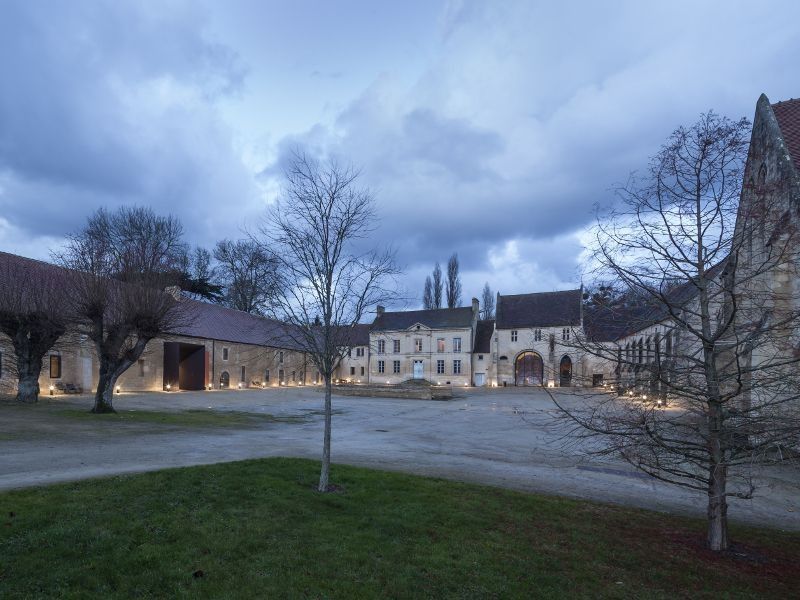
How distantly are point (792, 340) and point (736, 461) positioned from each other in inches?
79.4

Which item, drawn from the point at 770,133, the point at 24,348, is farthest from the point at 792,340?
the point at 24,348

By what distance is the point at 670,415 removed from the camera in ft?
Result: 24.0

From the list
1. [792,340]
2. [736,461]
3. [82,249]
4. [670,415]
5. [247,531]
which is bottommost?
[247,531]

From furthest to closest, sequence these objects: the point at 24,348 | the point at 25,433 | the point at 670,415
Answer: the point at 24,348 < the point at 25,433 < the point at 670,415

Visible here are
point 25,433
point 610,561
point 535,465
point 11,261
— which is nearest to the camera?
point 610,561

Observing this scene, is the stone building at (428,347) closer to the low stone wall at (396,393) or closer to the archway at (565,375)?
the low stone wall at (396,393)

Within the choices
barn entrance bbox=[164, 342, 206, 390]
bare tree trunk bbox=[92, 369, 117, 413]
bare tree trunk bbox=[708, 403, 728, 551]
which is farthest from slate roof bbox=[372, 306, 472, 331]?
bare tree trunk bbox=[708, 403, 728, 551]

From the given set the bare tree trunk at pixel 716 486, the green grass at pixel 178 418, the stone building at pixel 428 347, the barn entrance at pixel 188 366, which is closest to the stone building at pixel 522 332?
the stone building at pixel 428 347

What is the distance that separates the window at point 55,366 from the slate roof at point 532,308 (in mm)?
46051

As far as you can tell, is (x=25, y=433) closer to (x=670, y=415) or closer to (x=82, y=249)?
(x=82, y=249)

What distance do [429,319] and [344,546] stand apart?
197 feet

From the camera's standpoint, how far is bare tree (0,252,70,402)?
2130cm

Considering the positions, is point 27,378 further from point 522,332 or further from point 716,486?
point 522,332

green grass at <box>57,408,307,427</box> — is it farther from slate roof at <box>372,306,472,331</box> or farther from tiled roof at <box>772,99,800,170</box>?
slate roof at <box>372,306,472,331</box>
